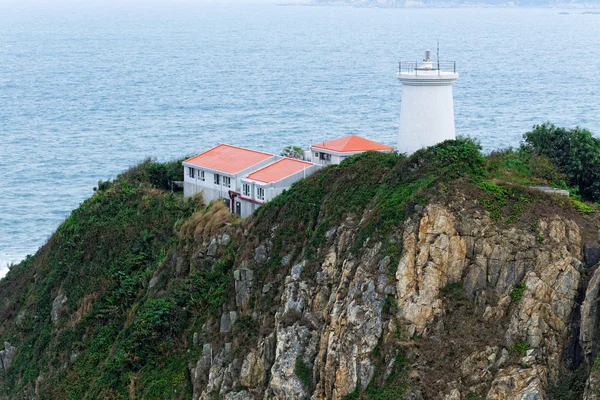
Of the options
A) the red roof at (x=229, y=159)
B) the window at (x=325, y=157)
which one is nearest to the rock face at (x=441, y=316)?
the window at (x=325, y=157)

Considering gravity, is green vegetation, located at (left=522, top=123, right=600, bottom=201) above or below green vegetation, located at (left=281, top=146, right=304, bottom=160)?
above

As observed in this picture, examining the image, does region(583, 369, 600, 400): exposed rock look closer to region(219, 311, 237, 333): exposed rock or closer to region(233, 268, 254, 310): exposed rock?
region(233, 268, 254, 310): exposed rock

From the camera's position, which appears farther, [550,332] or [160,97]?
[160,97]

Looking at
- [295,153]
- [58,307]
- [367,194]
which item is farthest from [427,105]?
[58,307]

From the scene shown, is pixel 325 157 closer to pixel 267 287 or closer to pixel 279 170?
pixel 279 170

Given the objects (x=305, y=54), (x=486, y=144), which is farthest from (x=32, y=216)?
(x=305, y=54)

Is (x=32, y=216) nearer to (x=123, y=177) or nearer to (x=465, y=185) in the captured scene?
(x=123, y=177)

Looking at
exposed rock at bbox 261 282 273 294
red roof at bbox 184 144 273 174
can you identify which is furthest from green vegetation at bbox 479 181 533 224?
red roof at bbox 184 144 273 174
